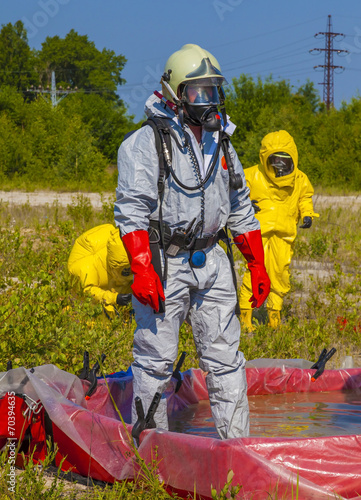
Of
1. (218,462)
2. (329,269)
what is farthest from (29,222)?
(218,462)

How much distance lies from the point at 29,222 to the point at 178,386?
22.0ft

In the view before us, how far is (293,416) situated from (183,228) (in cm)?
168

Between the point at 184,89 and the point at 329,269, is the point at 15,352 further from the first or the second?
the point at 329,269

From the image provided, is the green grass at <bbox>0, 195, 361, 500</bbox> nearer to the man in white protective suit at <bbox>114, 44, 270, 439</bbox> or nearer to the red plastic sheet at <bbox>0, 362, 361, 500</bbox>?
the red plastic sheet at <bbox>0, 362, 361, 500</bbox>

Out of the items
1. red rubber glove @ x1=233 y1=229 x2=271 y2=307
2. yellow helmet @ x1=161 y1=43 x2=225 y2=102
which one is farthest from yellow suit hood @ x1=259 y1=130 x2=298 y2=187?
yellow helmet @ x1=161 y1=43 x2=225 y2=102

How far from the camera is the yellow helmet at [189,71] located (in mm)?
3201

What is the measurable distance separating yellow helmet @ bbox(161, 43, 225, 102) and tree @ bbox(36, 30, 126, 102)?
51.0m

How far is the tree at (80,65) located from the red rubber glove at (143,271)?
51.3m

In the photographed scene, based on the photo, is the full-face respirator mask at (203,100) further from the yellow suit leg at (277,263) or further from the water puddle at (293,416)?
the yellow suit leg at (277,263)

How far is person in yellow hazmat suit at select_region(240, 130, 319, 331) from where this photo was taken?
6172 mm

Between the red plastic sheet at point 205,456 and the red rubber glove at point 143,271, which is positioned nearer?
the red plastic sheet at point 205,456

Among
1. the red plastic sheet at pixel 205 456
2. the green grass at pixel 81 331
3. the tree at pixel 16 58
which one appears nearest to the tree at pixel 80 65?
the tree at pixel 16 58

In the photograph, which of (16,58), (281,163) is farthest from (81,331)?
(16,58)

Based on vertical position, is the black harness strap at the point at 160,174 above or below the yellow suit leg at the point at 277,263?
above
